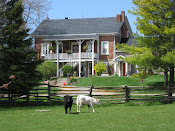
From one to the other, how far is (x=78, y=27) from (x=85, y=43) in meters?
3.13

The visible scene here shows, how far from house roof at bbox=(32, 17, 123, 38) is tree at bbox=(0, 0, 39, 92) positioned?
2721 centimetres

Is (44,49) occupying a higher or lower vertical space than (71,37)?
lower

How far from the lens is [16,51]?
19.1 meters

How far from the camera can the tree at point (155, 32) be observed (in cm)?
2169

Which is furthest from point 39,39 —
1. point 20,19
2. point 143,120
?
point 143,120

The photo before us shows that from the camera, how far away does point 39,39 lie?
4934 cm

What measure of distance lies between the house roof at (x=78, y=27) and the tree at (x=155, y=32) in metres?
23.4

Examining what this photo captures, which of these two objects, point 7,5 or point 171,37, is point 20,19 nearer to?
point 7,5

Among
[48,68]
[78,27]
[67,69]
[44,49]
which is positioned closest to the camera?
[48,68]

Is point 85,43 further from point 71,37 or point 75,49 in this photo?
point 71,37

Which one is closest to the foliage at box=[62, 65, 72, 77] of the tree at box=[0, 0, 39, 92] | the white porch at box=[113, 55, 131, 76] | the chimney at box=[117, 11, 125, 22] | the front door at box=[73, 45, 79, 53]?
the front door at box=[73, 45, 79, 53]

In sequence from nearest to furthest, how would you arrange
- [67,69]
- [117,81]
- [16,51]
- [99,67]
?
[16,51], [117,81], [99,67], [67,69]

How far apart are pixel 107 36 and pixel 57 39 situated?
769 cm

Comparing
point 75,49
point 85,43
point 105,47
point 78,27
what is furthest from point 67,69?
point 78,27
